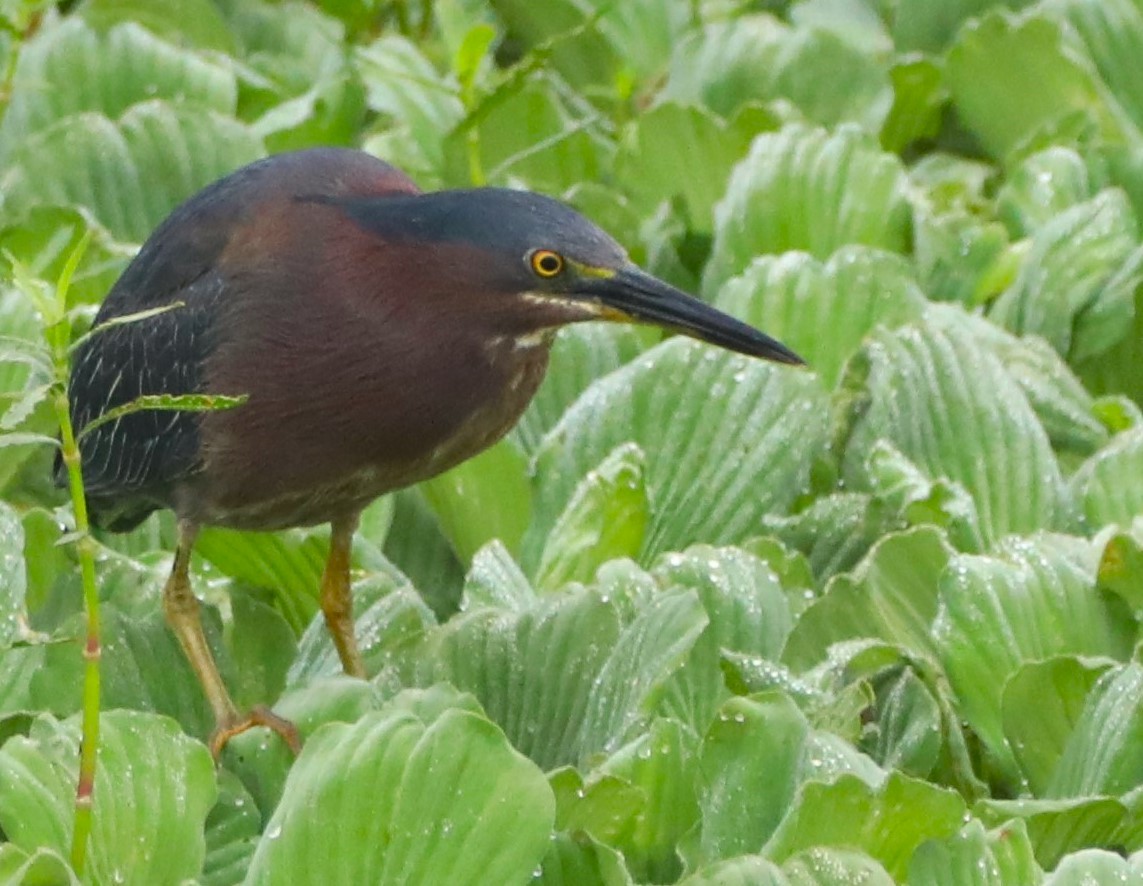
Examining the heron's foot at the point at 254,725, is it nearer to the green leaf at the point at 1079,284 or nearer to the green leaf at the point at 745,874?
the green leaf at the point at 745,874

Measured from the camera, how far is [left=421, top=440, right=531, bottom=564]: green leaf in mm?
2750

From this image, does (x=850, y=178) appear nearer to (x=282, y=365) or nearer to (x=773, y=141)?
(x=773, y=141)

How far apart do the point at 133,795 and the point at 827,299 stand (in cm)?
135

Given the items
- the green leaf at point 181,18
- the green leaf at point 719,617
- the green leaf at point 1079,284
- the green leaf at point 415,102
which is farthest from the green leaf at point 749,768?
the green leaf at point 181,18

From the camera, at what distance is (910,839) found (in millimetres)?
1922

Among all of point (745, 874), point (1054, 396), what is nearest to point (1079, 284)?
point (1054, 396)

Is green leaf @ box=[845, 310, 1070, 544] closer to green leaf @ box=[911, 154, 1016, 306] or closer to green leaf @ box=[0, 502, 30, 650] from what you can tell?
green leaf @ box=[911, 154, 1016, 306]

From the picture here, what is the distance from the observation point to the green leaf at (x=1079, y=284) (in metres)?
3.14

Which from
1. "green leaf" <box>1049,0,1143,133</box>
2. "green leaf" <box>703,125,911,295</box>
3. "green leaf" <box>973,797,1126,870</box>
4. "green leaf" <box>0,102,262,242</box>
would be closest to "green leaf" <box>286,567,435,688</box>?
"green leaf" <box>973,797,1126,870</box>

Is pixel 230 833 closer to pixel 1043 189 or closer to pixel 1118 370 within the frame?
pixel 1118 370

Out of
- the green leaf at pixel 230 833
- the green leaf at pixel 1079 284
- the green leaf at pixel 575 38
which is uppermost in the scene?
the green leaf at pixel 575 38

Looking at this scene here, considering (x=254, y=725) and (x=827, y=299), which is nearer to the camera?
(x=254, y=725)

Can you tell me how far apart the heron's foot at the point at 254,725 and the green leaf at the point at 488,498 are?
0.54 m

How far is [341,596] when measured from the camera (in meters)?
2.48
